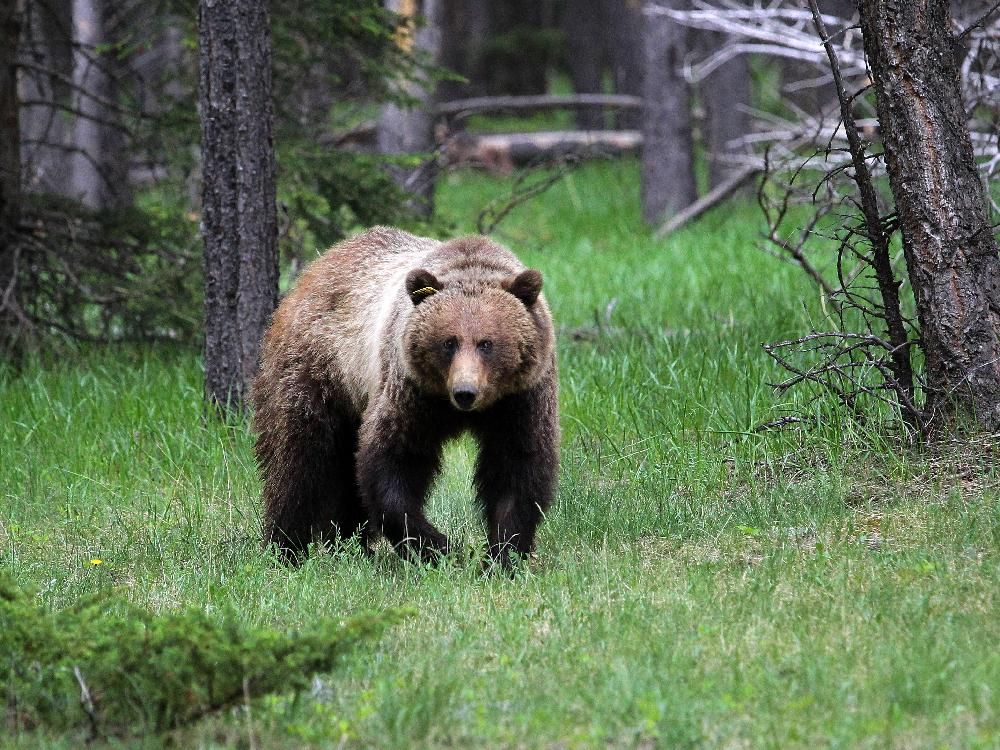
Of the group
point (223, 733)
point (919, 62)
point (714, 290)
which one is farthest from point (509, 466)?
point (714, 290)

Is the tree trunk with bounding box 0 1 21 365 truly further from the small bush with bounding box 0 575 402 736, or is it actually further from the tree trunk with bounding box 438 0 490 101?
the tree trunk with bounding box 438 0 490 101

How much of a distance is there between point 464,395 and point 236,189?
308 cm

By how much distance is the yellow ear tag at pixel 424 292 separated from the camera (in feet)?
18.2

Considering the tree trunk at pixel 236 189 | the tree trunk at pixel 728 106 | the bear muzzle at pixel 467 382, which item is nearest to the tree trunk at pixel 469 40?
the tree trunk at pixel 728 106

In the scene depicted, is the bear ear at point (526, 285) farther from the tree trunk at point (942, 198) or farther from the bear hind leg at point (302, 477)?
the tree trunk at point (942, 198)

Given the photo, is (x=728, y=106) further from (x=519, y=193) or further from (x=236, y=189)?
(x=236, y=189)

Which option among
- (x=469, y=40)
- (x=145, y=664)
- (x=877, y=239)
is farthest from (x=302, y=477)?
(x=469, y=40)

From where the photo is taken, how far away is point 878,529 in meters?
5.84

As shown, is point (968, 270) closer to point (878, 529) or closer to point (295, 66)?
point (878, 529)

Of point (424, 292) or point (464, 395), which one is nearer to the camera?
point (464, 395)

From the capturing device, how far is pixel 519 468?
564 cm

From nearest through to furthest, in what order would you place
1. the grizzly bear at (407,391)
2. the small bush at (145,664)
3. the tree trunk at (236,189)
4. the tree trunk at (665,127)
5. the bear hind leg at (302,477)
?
the small bush at (145,664), the grizzly bear at (407,391), the bear hind leg at (302,477), the tree trunk at (236,189), the tree trunk at (665,127)

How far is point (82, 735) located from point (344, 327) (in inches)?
111

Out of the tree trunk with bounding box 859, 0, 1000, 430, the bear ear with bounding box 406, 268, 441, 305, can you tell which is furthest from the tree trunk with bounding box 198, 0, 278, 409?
the tree trunk with bounding box 859, 0, 1000, 430
